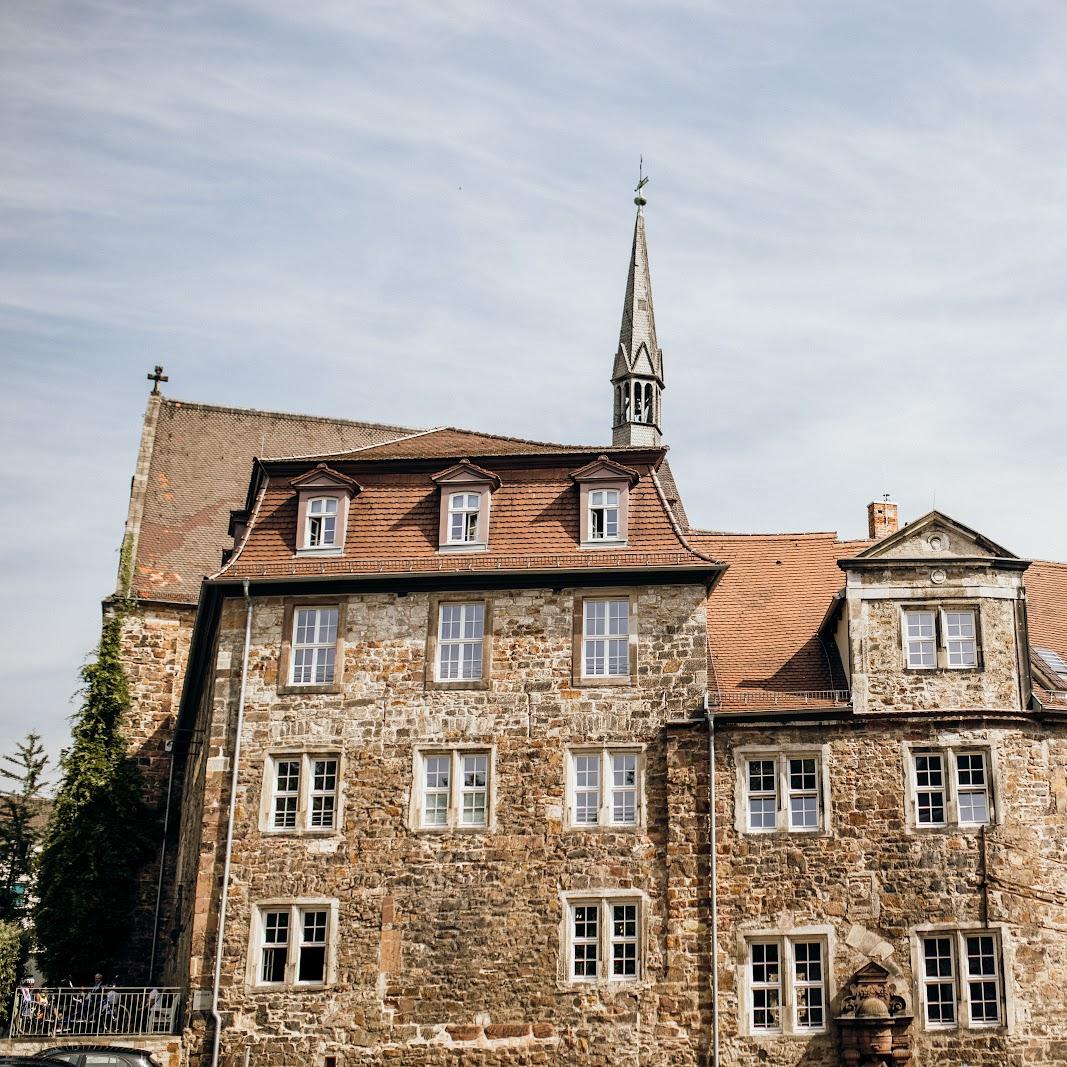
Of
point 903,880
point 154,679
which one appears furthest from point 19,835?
point 903,880

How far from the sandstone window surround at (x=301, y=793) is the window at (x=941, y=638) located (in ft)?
33.8

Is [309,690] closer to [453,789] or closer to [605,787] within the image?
[453,789]

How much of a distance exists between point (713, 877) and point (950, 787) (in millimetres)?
4343

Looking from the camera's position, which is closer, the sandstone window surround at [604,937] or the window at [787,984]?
the window at [787,984]

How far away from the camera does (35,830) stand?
4684 cm

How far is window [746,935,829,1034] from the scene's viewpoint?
92.6 ft

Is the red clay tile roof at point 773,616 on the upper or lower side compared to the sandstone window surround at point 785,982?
upper

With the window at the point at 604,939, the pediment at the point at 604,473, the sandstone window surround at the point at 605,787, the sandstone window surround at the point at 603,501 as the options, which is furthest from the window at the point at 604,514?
the window at the point at 604,939

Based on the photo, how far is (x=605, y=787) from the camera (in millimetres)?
29609

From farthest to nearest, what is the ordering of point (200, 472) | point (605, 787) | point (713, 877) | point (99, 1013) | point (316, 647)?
point (200, 472), point (316, 647), point (605, 787), point (99, 1013), point (713, 877)

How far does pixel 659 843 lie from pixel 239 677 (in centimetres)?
813

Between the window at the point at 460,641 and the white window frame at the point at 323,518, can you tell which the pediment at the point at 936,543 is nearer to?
the window at the point at 460,641

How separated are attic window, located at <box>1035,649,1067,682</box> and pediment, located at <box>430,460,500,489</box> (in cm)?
1065

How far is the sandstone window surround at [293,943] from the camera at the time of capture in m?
29.0
